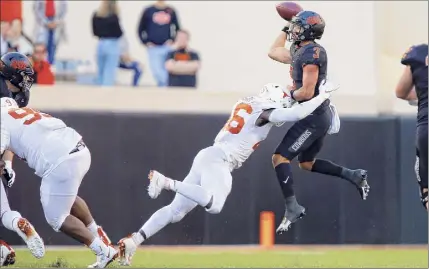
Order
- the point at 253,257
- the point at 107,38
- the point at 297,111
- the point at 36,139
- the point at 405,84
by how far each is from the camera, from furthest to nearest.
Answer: the point at 107,38
the point at 253,257
the point at 405,84
the point at 297,111
the point at 36,139

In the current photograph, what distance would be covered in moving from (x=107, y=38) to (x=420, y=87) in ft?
19.4

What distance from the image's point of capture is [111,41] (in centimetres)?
1617

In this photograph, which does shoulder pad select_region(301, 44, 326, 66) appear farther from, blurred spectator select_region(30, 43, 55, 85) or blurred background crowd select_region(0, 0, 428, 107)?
blurred spectator select_region(30, 43, 55, 85)

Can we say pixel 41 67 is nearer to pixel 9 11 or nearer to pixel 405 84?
pixel 9 11

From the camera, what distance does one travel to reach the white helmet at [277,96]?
11023mm

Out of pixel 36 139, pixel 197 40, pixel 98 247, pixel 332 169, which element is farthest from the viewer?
pixel 197 40

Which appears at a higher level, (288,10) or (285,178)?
(288,10)

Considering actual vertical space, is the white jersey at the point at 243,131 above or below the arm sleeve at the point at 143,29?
below

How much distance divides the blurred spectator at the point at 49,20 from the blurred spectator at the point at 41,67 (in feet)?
2.13

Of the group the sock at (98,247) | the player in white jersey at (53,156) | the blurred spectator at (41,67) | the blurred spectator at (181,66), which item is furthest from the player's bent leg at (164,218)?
the blurred spectator at (181,66)

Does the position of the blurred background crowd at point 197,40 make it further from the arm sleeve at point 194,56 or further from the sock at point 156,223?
the sock at point 156,223

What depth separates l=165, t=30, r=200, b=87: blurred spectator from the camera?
16156 mm

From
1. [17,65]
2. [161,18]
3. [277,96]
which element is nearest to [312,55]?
[277,96]

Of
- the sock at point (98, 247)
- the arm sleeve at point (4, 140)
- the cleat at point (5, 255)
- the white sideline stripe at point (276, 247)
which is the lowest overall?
the white sideline stripe at point (276, 247)
